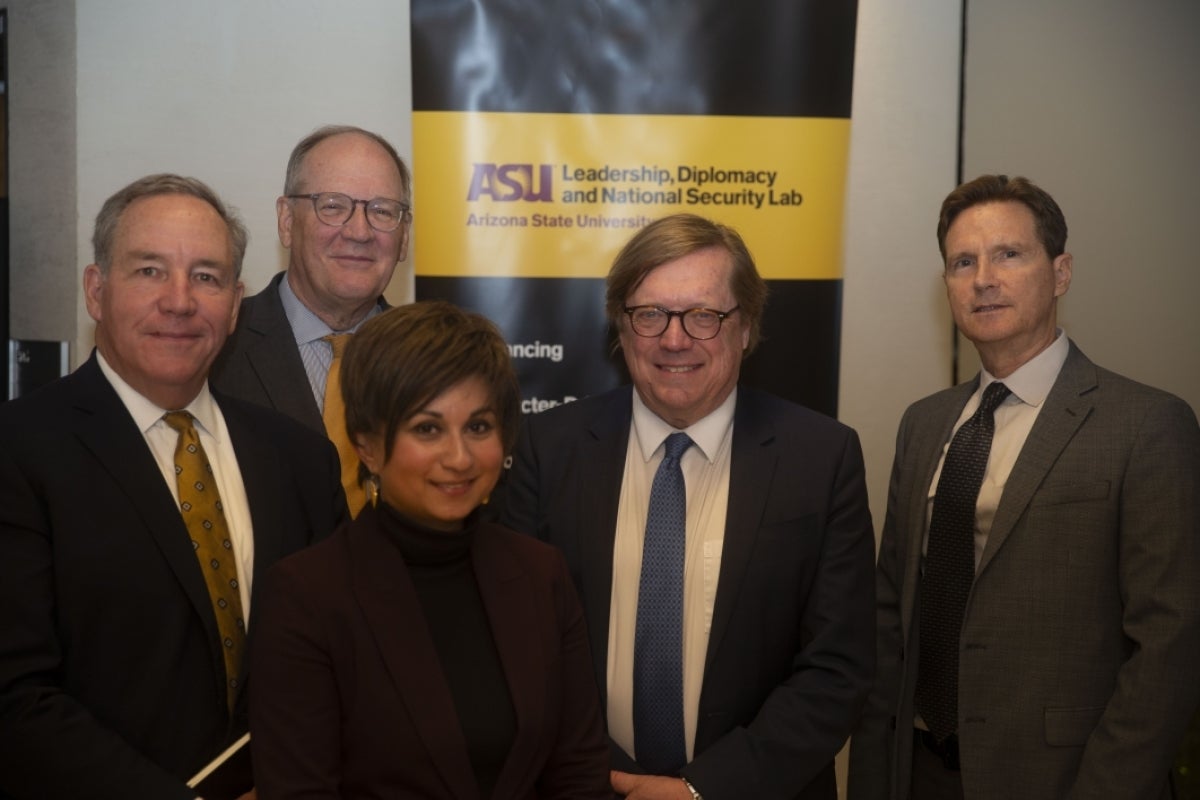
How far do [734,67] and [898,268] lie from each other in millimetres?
920

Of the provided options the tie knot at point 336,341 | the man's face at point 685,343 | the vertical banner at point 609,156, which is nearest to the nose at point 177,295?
the tie knot at point 336,341

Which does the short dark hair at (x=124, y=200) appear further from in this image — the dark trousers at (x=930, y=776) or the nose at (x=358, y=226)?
the dark trousers at (x=930, y=776)

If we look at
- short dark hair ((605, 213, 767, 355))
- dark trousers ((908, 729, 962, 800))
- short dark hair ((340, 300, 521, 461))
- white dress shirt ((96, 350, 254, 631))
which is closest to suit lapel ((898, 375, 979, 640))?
dark trousers ((908, 729, 962, 800))

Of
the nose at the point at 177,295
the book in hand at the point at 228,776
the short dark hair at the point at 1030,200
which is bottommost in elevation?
the book in hand at the point at 228,776

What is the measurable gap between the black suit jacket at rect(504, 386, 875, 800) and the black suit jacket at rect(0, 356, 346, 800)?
0.75 m

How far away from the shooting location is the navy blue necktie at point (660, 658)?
224 cm

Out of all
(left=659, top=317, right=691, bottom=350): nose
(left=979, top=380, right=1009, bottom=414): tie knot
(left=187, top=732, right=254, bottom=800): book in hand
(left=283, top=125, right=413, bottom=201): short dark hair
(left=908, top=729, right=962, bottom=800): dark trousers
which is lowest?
(left=908, top=729, right=962, bottom=800): dark trousers

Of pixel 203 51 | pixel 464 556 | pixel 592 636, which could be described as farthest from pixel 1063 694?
pixel 203 51

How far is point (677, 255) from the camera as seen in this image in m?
2.30

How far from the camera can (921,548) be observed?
8.82ft

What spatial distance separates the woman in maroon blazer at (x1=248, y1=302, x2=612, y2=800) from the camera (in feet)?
5.48

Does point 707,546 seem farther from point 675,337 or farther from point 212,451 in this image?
point 212,451

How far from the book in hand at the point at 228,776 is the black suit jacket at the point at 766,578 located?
2.38ft

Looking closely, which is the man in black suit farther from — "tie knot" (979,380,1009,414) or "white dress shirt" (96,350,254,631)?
"tie knot" (979,380,1009,414)
